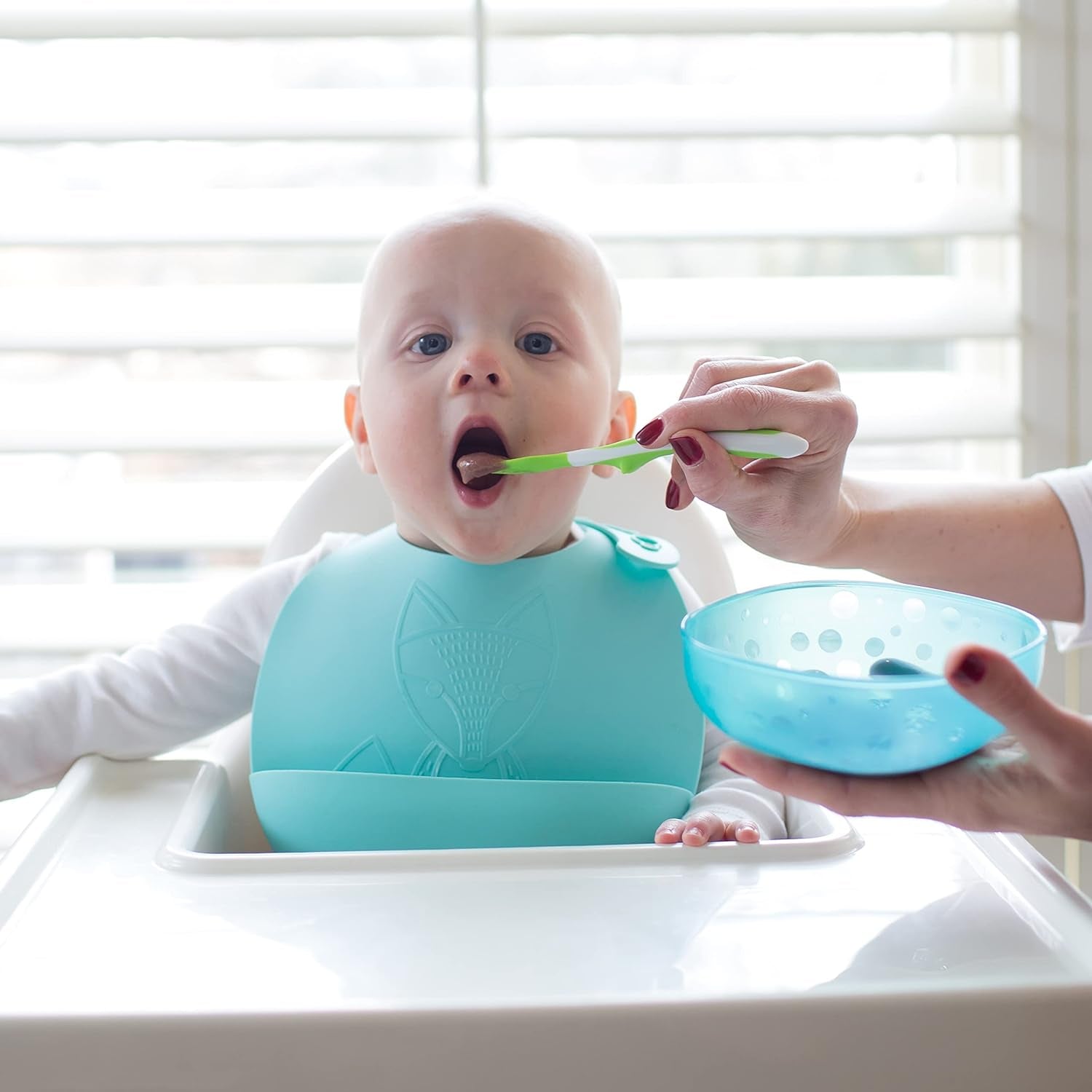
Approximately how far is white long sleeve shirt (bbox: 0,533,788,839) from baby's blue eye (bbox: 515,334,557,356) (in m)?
0.24

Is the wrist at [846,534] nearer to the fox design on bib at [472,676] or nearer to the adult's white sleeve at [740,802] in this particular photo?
the adult's white sleeve at [740,802]

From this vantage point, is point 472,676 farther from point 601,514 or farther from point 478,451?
point 601,514

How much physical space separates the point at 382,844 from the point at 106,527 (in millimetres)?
843

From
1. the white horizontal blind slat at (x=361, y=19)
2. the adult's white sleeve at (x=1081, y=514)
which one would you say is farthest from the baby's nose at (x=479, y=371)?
the white horizontal blind slat at (x=361, y=19)

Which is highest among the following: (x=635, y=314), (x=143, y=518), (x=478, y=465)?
(x=635, y=314)

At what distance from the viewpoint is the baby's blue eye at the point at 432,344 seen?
940mm

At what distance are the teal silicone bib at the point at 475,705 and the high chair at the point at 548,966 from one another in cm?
10

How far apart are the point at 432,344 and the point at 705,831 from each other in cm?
43

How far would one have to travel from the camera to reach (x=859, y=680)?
61 centimetres

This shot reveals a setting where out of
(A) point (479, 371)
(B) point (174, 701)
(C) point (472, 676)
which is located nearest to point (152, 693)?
(B) point (174, 701)

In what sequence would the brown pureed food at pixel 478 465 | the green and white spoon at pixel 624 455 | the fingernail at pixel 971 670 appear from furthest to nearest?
the brown pureed food at pixel 478 465 → the green and white spoon at pixel 624 455 → the fingernail at pixel 971 670

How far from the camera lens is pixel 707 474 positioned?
804 mm

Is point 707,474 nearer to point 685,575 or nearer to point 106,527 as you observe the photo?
point 685,575

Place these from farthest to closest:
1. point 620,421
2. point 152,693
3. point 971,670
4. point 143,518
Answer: point 143,518 < point 620,421 < point 152,693 < point 971,670
